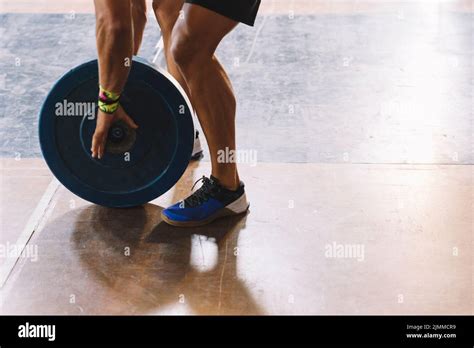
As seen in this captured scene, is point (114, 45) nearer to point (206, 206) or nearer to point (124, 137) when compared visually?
point (124, 137)

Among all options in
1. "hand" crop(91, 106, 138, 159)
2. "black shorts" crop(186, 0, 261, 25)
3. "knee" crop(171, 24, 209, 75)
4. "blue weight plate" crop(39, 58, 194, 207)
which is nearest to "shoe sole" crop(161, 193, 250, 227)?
"blue weight plate" crop(39, 58, 194, 207)

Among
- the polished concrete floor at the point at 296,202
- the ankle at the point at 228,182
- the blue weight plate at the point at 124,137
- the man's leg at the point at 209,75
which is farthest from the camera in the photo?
the ankle at the point at 228,182

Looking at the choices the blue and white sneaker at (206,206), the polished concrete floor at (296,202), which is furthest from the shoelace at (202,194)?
the polished concrete floor at (296,202)

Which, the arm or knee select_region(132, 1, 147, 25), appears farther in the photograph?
knee select_region(132, 1, 147, 25)

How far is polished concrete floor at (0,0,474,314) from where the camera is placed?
2.78 metres

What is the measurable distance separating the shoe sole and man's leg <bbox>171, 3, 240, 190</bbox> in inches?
2.4

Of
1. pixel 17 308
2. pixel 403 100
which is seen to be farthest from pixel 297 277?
pixel 403 100

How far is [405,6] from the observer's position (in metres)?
5.46

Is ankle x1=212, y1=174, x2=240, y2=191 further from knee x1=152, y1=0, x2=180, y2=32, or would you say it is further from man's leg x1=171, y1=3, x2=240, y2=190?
knee x1=152, y1=0, x2=180, y2=32

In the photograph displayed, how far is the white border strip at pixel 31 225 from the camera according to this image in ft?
9.55

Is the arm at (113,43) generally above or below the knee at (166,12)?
above

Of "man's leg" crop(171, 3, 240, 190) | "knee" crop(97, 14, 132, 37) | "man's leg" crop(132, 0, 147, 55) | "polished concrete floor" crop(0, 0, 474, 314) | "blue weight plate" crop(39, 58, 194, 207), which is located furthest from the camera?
"man's leg" crop(132, 0, 147, 55)

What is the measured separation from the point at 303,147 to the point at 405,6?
212cm

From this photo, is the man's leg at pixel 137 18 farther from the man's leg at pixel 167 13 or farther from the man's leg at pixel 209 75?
the man's leg at pixel 209 75
